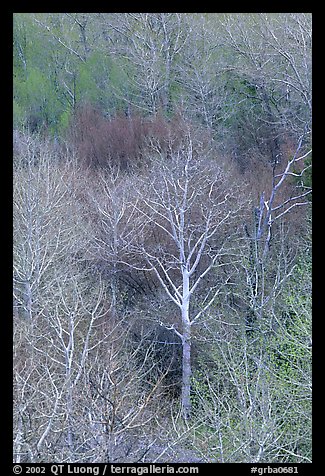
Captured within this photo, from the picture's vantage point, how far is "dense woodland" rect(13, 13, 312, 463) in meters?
11.0

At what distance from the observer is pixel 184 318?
51.1 feet

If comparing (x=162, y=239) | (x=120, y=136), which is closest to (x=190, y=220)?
(x=162, y=239)

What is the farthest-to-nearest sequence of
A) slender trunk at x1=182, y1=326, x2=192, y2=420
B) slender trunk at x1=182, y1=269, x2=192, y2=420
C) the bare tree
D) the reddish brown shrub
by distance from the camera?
the reddish brown shrub
the bare tree
slender trunk at x1=182, y1=269, x2=192, y2=420
slender trunk at x1=182, y1=326, x2=192, y2=420

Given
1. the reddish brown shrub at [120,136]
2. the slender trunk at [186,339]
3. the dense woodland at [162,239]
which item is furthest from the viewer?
the reddish brown shrub at [120,136]

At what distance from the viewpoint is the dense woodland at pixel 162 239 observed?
11016mm

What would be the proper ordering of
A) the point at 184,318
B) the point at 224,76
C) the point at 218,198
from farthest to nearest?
1. the point at 224,76
2. the point at 218,198
3. the point at 184,318

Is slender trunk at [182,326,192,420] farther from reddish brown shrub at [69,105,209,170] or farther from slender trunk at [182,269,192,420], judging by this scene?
reddish brown shrub at [69,105,209,170]

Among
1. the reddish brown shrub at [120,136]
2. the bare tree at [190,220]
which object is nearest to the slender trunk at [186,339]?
the bare tree at [190,220]

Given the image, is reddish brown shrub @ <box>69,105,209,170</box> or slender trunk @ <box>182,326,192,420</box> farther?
reddish brown shrub @ <box>69,105,209,170</box>

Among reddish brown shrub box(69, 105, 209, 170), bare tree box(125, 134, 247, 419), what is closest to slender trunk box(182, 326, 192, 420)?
bare tree box(125, 134, 247, 419)

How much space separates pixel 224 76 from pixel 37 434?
1818cm

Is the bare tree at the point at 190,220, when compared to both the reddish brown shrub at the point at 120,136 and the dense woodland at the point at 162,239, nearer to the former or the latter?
the dense woodland at the point at 162,239
